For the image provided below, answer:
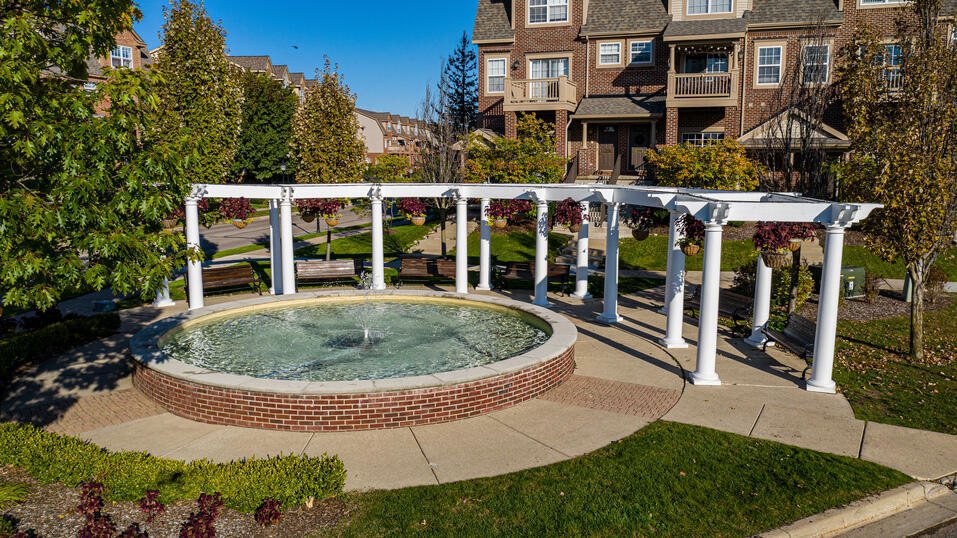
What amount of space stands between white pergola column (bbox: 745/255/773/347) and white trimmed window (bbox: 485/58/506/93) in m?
24.0

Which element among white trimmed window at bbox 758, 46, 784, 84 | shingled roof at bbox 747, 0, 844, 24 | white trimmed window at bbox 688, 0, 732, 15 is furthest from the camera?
white trimmed window at bbox 688, 0, 732, 15

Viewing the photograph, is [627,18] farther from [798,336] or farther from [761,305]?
[798,336]

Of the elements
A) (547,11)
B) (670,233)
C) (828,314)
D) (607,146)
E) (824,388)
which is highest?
(547,11)

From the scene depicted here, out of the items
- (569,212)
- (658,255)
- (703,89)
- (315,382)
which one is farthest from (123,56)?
(315,382)

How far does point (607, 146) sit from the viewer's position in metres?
34.5

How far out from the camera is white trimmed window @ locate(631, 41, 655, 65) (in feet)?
110

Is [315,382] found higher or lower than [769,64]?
lower

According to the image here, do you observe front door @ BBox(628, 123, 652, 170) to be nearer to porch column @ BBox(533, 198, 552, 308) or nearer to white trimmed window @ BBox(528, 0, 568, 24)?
white trimmed window @ BBox(528, 0, 568, 24)

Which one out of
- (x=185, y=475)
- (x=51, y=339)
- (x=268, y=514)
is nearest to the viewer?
(x=268, y=514)

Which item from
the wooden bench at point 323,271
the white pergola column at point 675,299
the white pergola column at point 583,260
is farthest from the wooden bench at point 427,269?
the white pergola column at point 675,299

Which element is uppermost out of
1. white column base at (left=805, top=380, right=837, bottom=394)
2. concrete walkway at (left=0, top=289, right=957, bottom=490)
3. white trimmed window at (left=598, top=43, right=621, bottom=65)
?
white trimmed window at (left=598, top=43, right=621, bottom=65)

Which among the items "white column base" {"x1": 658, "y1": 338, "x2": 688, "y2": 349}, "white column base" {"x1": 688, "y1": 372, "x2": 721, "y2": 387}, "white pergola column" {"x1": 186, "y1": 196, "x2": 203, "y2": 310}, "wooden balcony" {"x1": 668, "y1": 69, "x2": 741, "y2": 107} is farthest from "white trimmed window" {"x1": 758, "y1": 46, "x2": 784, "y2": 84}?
"white pergola column" {"x1": 186, "y1": 196, "x2": 203, "y2": 310}

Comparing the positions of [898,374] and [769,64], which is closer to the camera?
[898,374]

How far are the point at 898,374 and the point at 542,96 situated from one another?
79.4 feet
